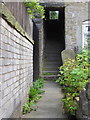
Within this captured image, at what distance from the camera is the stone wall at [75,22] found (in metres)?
10.9

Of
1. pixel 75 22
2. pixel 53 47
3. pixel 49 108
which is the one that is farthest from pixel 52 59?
pixel 49 108

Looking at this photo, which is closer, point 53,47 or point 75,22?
point 75,22

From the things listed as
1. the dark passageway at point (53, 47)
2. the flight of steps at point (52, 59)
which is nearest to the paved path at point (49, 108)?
the flight of steps at point (52, 59)

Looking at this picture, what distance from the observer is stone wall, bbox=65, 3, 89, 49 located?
1088 cm

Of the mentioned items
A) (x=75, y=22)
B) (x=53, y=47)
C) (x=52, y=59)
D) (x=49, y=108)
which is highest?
(x=75, y=22)

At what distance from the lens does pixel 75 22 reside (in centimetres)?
1095

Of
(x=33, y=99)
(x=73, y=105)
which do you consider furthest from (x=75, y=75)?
(x=33, y=99)

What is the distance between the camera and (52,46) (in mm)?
13586

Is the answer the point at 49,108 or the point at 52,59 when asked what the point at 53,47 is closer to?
the point at 52,59

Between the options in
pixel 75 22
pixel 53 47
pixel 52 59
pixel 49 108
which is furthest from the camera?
pixel 53 47

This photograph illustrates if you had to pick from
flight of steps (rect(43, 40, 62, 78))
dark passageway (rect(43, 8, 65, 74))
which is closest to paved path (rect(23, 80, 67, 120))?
flight of steps (rect(43, 40, 62, 78))

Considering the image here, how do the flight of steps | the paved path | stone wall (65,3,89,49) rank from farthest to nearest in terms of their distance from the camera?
1. stone wall (65,3,89,49)
2. the flight of steps
3. the paved path

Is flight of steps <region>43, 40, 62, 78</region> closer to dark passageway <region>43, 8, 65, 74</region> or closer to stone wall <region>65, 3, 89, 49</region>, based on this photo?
dark passageway <region>43, 8, 65, 74</region>

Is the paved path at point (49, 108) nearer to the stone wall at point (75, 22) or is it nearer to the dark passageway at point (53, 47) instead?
the dark passageway at point (53, 47)
